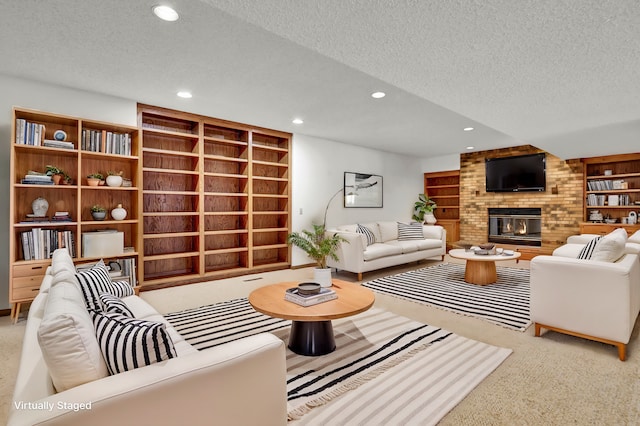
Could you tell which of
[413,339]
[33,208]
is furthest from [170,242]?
[413,339]

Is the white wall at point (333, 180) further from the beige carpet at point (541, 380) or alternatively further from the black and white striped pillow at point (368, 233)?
the beige carpet at point (541, 380)

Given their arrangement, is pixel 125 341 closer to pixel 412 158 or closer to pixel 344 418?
pixel 344 418

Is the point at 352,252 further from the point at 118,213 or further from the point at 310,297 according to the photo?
the point at 118,213

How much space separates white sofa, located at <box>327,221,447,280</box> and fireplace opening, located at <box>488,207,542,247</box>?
6.12 feet

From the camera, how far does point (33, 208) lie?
3.30m

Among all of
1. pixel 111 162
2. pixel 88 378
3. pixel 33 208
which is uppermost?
pixel 111 162

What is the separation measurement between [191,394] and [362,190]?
5.94m

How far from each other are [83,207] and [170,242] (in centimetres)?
120

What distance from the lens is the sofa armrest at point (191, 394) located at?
2.78 ft

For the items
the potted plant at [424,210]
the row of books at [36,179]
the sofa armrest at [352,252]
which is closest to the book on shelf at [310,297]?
the sofa armrest at [352,252]

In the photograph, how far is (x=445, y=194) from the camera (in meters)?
8.43

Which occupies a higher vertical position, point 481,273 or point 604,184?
point 604,184

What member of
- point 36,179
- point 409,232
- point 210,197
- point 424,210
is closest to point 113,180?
point 36,179

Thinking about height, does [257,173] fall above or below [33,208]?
above
